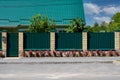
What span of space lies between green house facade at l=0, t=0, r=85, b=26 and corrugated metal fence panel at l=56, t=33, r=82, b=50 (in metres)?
21.7

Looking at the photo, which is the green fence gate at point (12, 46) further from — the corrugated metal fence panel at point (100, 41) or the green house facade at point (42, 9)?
the green house facade at point (42, 9)

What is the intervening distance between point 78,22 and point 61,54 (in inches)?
540

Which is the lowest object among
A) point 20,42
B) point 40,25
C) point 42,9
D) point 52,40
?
point 20,42

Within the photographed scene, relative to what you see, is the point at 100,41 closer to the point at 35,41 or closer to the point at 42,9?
the point at 35,41

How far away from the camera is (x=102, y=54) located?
100ft

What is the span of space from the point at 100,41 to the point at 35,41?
5.92m

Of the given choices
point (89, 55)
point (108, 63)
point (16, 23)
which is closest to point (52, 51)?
point (89, 55)

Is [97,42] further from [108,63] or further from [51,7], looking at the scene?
[51,7]

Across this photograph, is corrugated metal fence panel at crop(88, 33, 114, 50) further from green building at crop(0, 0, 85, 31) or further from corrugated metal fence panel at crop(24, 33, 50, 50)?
green building at crop(0, 0, 85, 31)

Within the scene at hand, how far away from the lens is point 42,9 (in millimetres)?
54375

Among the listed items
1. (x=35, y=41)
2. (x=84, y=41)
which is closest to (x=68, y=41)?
(x=84, y=41)

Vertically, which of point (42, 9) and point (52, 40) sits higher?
point (42, 9)

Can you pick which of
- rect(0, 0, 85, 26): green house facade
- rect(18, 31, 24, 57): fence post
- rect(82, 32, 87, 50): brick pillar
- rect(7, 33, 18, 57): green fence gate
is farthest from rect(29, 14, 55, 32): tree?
rect(0, 0, 85, 26): green house facade

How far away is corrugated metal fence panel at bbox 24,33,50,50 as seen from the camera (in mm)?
30969
